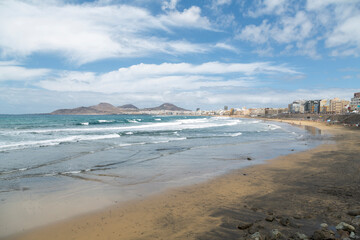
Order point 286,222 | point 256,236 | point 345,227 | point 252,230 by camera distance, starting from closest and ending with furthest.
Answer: point 256,236, point 345,227, point 252,230, point 286,222

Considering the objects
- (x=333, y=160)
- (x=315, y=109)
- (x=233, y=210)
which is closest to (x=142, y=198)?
(x=233, y=210)

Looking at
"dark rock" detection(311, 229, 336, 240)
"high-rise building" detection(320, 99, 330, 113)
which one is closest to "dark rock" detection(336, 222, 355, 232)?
"dark rock" detection(311, 229, 336, 240)

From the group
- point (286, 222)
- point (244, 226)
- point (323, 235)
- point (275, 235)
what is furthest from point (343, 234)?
point (244, 226)

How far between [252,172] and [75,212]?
272 inches

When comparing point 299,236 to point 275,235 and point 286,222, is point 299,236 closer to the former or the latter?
point 275,235

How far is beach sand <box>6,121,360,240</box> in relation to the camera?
4.44 meters

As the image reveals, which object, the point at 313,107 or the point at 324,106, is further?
the point at 313,107

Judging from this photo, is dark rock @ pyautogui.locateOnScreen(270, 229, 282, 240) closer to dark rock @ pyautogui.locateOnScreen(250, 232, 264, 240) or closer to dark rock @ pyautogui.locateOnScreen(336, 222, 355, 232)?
dark rock @ pyautogui.locateOnScreen(250, 232, 264, 240)

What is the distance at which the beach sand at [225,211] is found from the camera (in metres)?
4.44

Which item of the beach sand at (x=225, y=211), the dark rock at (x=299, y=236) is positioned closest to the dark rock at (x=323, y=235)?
the dark rock at (x=299, y=236)

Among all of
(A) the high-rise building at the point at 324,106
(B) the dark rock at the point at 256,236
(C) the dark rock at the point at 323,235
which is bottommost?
(B) the dark rock at the point at 256,236

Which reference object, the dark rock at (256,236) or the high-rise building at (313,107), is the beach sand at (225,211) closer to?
the dark rock at (256,236)

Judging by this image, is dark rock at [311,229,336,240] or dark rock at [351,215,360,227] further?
dark rock at [351,215,360,227]

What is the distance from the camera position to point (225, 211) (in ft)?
17.5
